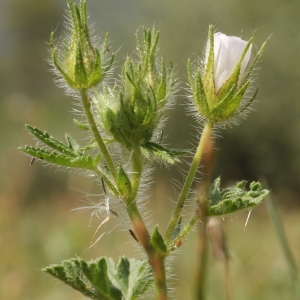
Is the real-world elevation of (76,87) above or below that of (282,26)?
below

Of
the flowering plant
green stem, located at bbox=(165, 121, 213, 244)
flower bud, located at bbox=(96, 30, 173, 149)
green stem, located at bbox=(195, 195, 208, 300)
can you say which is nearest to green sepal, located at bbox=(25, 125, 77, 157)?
the flowering plant

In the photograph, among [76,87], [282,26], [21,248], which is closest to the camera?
[76,87]

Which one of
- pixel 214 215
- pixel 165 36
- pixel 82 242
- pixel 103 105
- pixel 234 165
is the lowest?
pixel 214 215

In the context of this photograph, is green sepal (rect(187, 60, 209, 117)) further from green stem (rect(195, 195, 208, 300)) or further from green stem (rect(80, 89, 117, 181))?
green stem (rect(195, 195, 208, 300))

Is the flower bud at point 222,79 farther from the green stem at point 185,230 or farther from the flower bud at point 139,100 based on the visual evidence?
the green stem at point 185,230

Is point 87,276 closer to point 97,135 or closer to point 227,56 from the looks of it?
point 97,135

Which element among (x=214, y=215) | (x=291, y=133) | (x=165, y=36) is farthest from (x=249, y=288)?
(x=165, y=36)

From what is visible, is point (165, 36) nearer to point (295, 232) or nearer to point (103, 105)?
point (295, 232)
